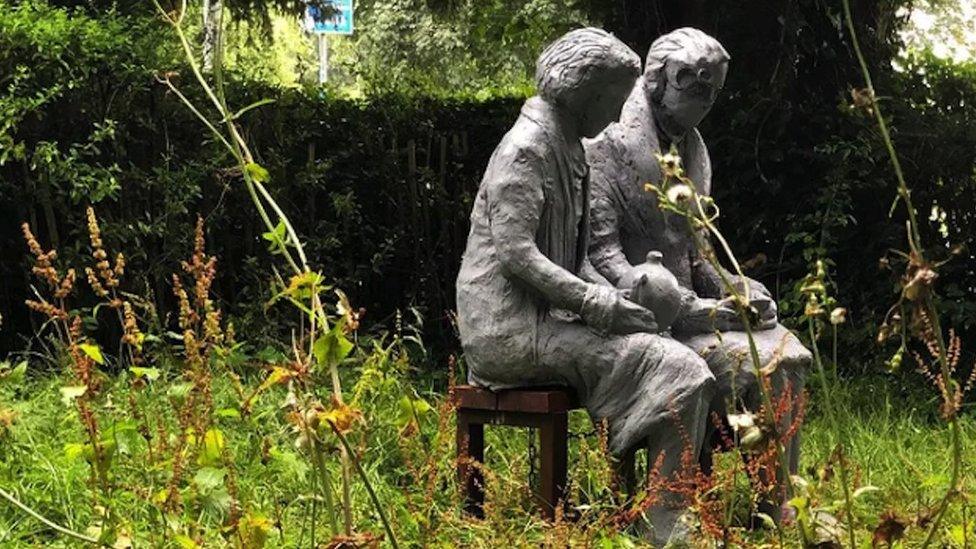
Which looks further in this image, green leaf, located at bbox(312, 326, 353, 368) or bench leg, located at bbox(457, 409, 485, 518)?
bench leg, located at bbox(457, 409, 485, 518)

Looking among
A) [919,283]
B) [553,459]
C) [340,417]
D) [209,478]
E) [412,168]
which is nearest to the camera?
[919,283]

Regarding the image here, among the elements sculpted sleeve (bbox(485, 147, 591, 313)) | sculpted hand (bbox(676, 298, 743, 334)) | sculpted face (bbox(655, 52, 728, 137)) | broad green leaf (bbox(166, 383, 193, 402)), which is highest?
sculpted face (bbox(655, 52, 728, 137))

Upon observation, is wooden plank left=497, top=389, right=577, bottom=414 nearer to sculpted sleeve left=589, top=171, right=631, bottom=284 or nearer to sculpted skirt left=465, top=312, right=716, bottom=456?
sculpted skirt left=465, top=312, right=716, bottom=456

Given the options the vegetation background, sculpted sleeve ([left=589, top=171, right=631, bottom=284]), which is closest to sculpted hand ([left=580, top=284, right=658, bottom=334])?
sculpted sleeve ([left=589, top=171, right=631, bottom=284])

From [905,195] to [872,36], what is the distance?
7.32 m

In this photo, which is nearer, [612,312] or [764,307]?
[612,312]

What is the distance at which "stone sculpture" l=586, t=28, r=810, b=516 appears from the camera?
4.57 metres

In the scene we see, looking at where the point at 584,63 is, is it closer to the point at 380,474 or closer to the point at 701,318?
the point at 701,318

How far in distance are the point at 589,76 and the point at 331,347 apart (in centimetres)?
251

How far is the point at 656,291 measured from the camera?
427cm

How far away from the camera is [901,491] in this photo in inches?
203

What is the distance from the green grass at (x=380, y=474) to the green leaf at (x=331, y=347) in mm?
548

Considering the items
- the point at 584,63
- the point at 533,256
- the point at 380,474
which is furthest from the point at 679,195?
the point at 380,474

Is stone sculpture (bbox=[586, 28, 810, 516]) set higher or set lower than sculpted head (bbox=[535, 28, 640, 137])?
lower
